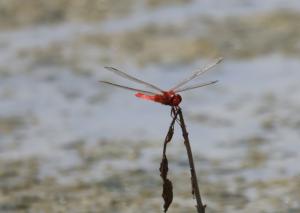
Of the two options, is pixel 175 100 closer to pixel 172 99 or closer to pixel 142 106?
pixel 172 99

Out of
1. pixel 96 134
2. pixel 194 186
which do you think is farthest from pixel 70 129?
pixel 194 186

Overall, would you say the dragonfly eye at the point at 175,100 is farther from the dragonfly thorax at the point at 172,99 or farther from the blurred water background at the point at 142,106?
the blurred water background at the point at 142,106

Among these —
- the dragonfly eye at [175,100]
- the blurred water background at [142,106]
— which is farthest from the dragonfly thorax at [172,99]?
the blurred water background at [142,106]

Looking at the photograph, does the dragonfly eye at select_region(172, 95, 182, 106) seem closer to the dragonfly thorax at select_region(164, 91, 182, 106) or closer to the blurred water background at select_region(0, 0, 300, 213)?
the dragonfly thorax at select_region(164, 91, 182, 106)

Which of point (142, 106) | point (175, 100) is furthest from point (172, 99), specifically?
point (142, 106)

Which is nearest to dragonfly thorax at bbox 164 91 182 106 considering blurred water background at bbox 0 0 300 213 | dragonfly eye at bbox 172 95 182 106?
dragonfly eye at bbox 172 95 182 106

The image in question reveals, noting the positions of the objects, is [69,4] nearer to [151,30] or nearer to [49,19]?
[49,19]

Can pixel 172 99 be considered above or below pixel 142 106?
below

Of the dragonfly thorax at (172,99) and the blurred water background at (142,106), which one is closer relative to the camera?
the dragonfly thorax at (172,99)
